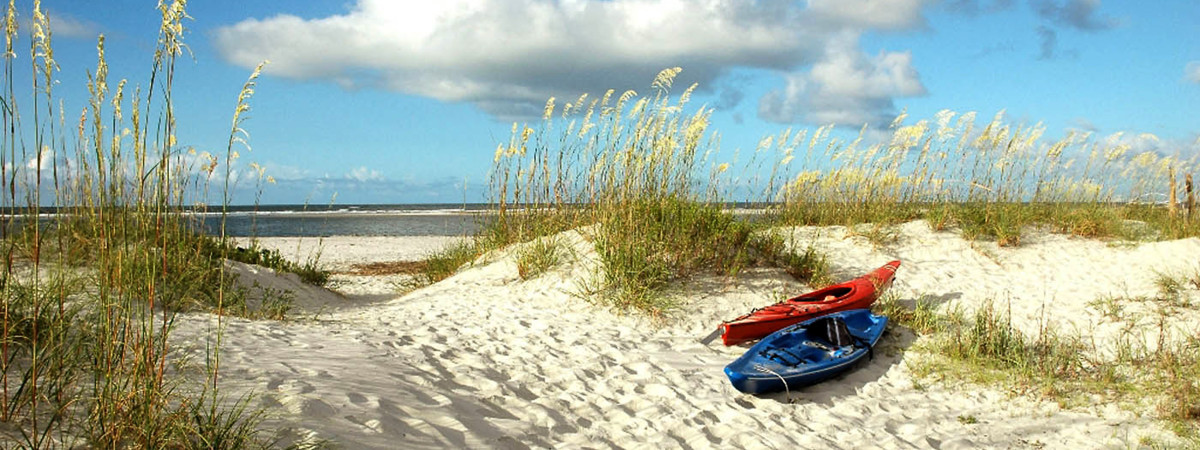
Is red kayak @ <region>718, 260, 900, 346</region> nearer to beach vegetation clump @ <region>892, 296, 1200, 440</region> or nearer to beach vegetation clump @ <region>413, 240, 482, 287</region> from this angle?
beach vegetation clump @ <region>892, 296, 1200, 440</region>

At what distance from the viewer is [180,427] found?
2633 mm

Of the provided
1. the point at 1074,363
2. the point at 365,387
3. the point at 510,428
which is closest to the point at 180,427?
the point at 365,387

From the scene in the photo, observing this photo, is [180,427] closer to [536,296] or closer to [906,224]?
[536,296]

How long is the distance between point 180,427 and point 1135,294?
381 inches

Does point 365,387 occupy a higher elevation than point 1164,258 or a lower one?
lower

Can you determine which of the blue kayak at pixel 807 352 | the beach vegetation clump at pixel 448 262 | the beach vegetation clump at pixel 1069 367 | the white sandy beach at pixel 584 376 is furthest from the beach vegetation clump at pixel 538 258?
the beach vegetation clump at pixel 1069 367

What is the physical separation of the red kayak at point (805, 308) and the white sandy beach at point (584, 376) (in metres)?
0.27

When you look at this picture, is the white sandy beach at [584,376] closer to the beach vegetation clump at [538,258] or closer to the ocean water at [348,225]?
the beach vegetation clump at [538,258]

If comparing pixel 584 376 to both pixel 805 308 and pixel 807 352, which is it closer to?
pixel 807 352

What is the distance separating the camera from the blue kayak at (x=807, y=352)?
16.7 ft

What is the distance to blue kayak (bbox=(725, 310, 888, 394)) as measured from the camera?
5.10 meters

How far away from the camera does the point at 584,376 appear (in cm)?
506

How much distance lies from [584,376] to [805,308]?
8.68 ft

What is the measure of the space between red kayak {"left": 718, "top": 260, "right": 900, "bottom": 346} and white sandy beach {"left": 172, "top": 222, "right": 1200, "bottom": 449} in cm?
27
